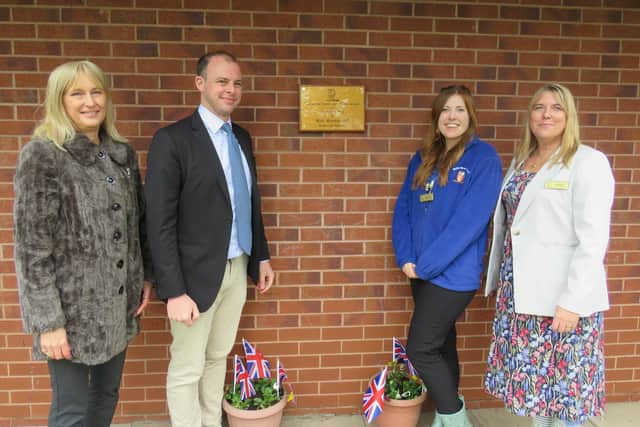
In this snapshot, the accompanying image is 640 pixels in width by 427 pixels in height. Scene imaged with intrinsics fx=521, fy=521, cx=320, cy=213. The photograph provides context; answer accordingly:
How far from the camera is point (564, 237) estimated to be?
90.4 inches

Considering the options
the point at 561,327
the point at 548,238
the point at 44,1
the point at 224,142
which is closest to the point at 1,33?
the point at 44,1

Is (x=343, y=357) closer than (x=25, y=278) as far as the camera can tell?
No

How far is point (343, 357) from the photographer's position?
10.3 ft

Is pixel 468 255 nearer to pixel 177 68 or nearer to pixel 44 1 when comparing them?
pixel 177 68

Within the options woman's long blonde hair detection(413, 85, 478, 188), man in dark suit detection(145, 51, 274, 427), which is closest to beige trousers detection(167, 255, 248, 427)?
man in dark suit detection(145, 51, 274, 427)

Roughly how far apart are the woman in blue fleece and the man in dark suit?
0.84m

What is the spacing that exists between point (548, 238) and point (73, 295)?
2.00 metres

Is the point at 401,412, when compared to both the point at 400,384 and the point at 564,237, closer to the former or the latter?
the point at 400,384

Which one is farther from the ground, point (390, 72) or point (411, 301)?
point (390, 72)

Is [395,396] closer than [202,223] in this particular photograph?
No

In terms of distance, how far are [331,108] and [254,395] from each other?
165 cm

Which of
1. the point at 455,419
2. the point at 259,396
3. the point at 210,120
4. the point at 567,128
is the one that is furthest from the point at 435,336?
the point at 210,120

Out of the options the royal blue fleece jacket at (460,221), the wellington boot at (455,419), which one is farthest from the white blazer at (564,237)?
the wellington boot at (455,419)

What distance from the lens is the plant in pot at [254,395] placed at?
2779 millimetres
